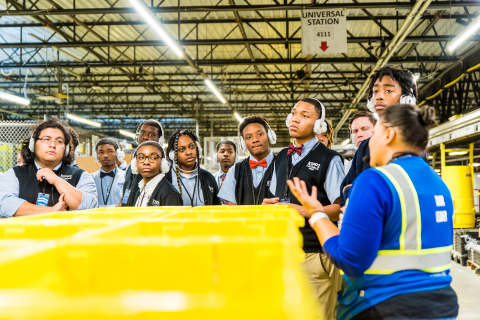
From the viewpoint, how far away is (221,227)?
1010 mm

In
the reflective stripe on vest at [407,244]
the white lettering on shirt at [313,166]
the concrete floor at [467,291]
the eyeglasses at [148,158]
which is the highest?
the eyeglasses at [148,158]

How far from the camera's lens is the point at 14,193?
7.79 ft

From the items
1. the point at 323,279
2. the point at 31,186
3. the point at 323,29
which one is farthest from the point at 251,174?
the point at 323,29

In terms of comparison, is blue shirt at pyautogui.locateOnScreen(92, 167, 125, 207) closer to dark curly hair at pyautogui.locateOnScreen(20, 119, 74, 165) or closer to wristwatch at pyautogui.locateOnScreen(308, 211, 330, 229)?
dark curly hair at pyautogui.locateOnScreen(20, 119, 74, 165)

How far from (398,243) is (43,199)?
7.10 feet

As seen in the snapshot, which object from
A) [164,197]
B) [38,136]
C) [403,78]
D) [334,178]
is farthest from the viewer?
[164,197]

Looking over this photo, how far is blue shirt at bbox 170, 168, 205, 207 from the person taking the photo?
3.19m

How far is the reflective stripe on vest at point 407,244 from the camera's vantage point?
4.04ft

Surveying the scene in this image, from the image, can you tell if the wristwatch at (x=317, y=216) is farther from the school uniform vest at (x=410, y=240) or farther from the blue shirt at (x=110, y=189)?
the blue shirt at (x=110, y=189)

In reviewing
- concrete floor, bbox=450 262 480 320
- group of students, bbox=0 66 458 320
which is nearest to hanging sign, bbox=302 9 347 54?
group of students, bbox=0 66 458 320

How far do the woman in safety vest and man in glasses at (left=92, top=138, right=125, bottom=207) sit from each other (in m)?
3.67

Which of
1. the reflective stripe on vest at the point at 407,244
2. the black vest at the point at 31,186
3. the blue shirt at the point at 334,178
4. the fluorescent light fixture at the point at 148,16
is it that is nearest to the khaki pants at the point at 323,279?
the blue shirt at the point at 334,178

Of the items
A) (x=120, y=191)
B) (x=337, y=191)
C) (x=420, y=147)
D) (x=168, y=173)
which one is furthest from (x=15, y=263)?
(x=120, y=191)

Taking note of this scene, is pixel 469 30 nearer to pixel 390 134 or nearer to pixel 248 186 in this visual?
pixel 248 186
